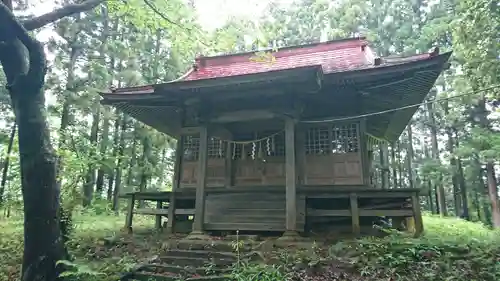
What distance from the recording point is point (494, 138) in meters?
16.2

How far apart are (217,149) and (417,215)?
585cm

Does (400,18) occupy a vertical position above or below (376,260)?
above

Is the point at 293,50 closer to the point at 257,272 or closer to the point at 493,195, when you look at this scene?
the point at 257,272

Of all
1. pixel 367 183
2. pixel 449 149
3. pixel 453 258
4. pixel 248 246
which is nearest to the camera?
pixel 453 258

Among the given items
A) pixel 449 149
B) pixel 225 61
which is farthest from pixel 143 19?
pixel 449 149

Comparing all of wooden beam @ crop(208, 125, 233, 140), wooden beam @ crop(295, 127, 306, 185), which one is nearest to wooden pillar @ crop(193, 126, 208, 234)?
wooden beam @ crop(208, 125, 233, 140)

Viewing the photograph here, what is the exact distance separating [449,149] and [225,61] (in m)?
18.4

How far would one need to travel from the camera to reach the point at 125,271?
637 cm

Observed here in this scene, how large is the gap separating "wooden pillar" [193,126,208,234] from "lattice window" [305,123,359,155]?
2874 mm

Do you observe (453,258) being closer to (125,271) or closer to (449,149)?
(125,271)

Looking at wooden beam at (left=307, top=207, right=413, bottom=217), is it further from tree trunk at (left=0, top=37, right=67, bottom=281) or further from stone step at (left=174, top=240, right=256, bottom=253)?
tree trunk at (left=0, top=37, right=67, bottom=281)

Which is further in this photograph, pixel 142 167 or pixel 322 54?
pixel 142 167

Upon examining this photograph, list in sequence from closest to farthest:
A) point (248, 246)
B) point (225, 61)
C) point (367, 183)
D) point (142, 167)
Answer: point (248, 246) < point (367, 183) < point (225, 61) < point (142, 167)

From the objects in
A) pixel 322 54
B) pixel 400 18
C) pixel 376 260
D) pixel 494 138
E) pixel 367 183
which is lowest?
pixel 376 260
